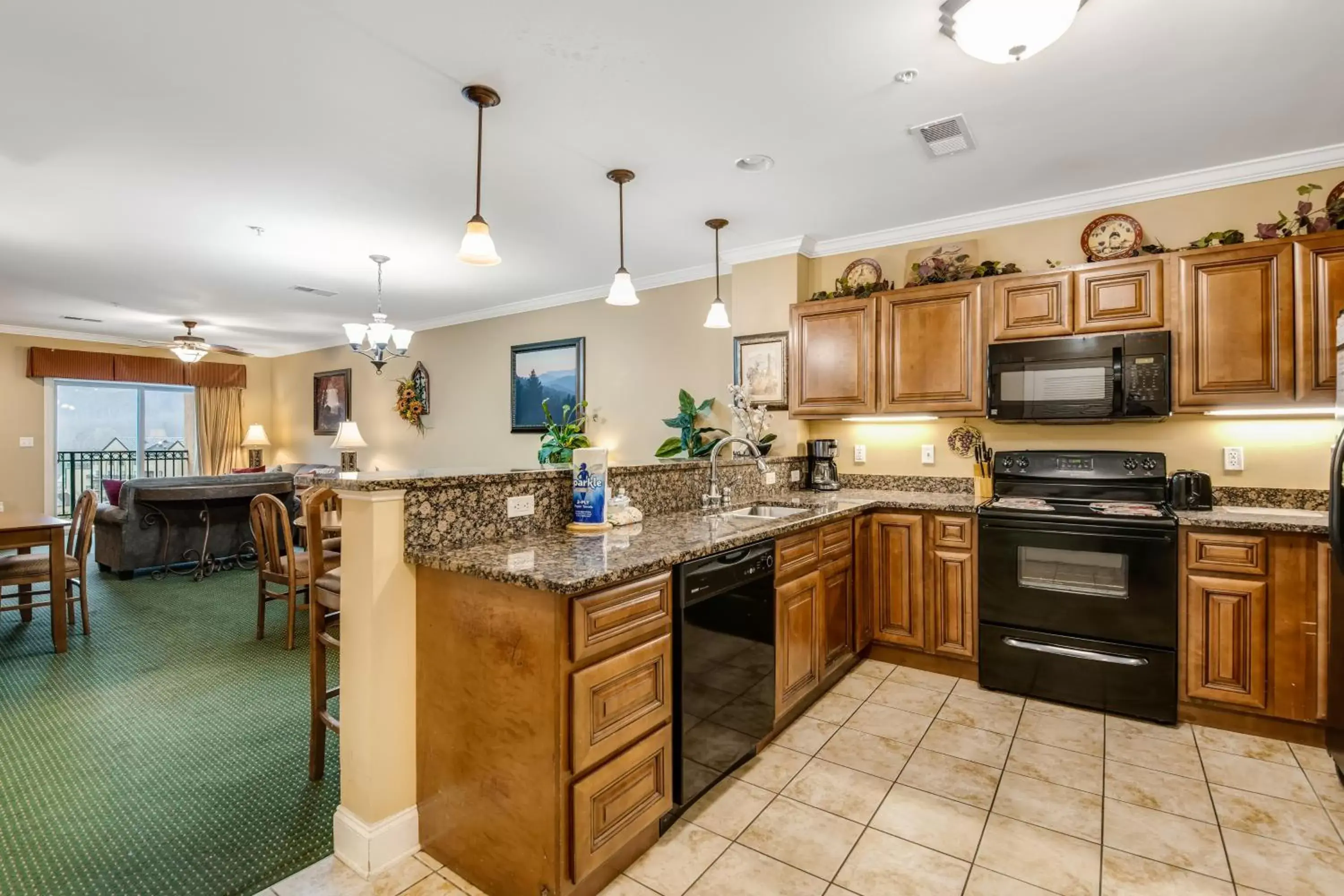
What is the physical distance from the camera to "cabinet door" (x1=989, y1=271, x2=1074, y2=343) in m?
3.09

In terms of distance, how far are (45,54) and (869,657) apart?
14.3 ft

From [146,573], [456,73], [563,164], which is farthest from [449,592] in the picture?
[146,573]

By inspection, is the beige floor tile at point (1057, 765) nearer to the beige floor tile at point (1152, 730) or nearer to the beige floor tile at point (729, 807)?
the beige floor tile at point (1152, 730)

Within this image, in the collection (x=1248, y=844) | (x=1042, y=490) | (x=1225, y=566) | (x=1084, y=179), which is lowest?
(x=1248, y=844)

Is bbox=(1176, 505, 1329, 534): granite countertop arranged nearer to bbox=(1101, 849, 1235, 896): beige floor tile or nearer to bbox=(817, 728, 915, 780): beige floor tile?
bbox=(1101, 849, 1235, 896): beige floor tile

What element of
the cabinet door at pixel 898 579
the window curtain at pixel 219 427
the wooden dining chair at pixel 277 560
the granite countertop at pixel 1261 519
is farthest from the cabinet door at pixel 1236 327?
the window curtain at pixel 219 427

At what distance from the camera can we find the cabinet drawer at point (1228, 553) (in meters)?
2.51

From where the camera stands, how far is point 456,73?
2.24m

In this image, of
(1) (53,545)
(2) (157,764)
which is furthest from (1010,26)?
(1) (53,545)

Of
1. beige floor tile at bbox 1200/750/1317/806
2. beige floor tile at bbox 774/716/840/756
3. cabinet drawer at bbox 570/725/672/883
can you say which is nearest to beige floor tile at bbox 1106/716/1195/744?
beige floor tile at bbox 1200/750/1317/806

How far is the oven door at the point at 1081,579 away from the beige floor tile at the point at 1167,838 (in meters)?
0.89

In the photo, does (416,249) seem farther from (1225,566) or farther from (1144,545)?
(1225,566)

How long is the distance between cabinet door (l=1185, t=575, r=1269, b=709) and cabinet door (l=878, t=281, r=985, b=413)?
1255 mm

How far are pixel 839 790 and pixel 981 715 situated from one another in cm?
100
